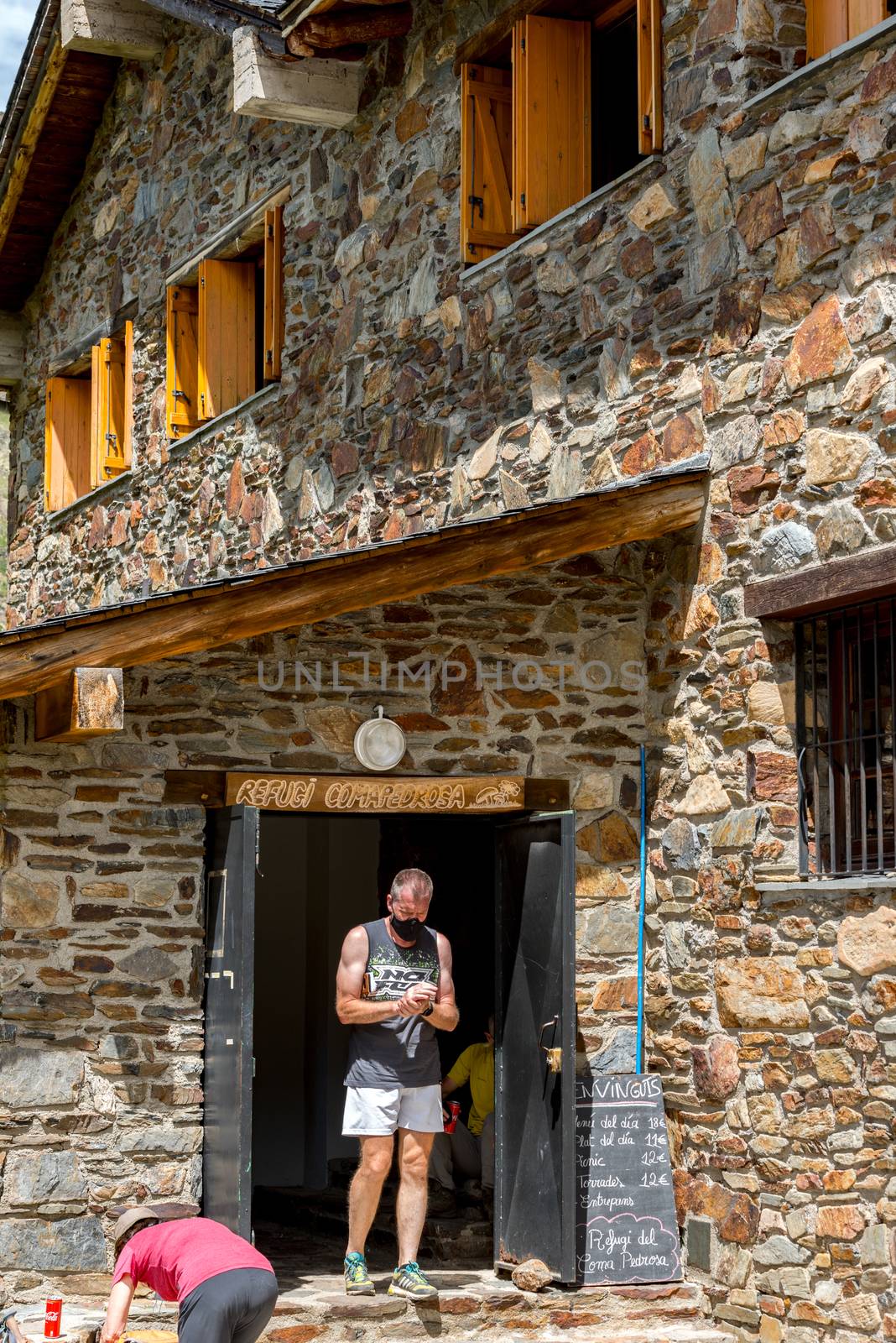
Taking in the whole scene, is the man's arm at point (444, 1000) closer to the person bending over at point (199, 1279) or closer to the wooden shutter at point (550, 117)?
the person bending over at point (199, 1279)

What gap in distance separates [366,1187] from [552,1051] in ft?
3.27

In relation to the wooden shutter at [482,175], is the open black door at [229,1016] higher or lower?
lower

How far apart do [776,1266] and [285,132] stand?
7.48 metres

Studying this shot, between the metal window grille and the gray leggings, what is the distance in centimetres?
284

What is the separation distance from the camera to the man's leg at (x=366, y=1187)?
7.53 m

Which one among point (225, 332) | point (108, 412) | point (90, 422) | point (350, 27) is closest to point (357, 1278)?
point (350, 27)

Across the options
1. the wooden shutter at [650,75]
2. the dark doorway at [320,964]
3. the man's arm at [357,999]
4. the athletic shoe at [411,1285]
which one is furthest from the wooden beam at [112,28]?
the athletic shoe at [411,1285]

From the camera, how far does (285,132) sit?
11.4m

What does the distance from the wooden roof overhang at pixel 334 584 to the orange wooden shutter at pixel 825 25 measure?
70.9 inches

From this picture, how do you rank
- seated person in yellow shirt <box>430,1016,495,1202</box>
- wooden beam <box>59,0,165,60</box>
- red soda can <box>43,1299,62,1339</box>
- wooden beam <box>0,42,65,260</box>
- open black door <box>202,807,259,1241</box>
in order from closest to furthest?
red soda can <box>43,1299,62,1339</box> < open black door <box>202,807,259,1241</box> < seated person in yellow shirt <box>430,1016,495,1202</box> < wooden beam <box>59,0,165,60</box> < wooden beam <box>0,42,65,260</box>

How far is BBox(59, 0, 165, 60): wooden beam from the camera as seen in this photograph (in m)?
13.1

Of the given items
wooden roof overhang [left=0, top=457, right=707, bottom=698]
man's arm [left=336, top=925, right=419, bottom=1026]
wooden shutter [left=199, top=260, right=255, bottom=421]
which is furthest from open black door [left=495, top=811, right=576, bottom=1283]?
wooden shutter [left=199, top=260, right=255, bottom=421]

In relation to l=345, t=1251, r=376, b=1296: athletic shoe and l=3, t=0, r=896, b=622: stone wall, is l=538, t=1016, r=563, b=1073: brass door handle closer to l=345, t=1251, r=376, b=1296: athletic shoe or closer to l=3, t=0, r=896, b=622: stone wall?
l=345, t=1251, r=376, b=1296: athletic shoe

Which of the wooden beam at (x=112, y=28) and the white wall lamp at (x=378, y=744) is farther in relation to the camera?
the wooden beam at (x=112, y=28)
